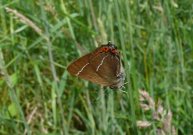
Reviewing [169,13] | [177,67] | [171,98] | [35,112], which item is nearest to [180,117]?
[171,98]

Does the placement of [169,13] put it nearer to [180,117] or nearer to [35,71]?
[180,117]

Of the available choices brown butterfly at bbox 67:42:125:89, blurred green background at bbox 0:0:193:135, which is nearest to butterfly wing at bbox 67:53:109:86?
brown butterfly at bbox 67:42:125:89

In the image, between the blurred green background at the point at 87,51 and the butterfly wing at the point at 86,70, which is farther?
the blurred green background at the point at 87,51

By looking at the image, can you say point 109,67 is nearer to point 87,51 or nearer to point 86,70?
point 86,70

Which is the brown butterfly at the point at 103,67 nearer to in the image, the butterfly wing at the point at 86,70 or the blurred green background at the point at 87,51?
the butterfly wing at the point at 86,70

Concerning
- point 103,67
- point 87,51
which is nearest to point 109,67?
point 103,67

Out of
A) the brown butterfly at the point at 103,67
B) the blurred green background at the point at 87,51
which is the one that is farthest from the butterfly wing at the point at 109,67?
the blurred green background at the point at 87,51
